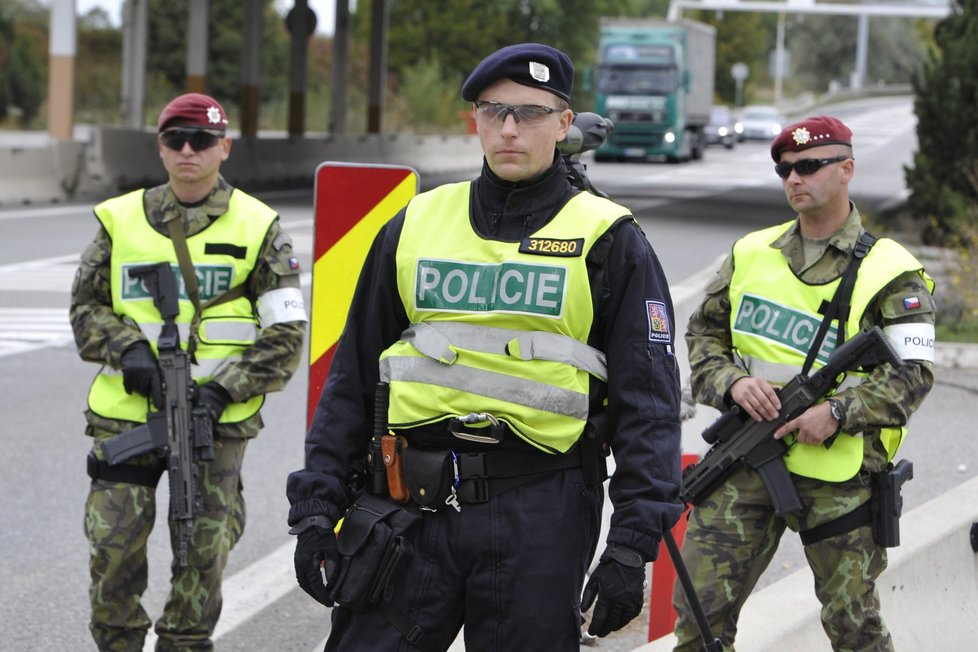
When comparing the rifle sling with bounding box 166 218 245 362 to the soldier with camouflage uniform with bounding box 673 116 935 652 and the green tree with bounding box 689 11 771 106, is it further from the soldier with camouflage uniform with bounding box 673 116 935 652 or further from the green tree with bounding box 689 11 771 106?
the green tree with bounding box 689 11 771 106

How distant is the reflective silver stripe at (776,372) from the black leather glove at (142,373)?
1.76m

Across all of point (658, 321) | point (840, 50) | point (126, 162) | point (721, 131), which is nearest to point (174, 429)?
point (658, 321)

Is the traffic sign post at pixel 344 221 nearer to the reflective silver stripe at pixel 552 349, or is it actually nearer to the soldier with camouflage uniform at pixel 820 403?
the soldier with camouflage uniform at pixel 820 403

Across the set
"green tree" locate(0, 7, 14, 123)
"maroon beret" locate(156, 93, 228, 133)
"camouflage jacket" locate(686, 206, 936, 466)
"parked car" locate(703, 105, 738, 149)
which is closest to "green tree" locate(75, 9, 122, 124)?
"green tree" locate(0, 7, 14, 123)

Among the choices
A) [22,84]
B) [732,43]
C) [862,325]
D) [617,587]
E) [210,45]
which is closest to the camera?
[617,587]

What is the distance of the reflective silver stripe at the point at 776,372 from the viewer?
4379 mm

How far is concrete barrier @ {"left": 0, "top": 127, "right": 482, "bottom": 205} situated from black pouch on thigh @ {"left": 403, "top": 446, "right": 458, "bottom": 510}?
67.1 feet

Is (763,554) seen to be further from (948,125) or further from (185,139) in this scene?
(948,125)

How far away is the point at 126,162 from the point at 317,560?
2324 centimetres

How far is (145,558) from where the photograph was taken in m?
4.69

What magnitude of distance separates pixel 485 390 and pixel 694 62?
155 feet

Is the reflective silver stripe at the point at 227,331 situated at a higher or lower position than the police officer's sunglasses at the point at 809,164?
lower

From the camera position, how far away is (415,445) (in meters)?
→ 3.34

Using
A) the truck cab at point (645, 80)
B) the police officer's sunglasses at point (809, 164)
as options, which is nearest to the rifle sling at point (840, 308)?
the police officer's sunglasses at point (809, 164)
